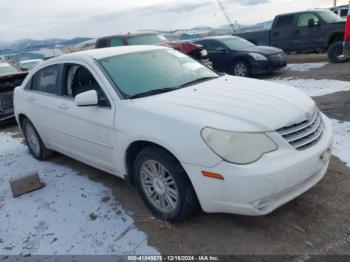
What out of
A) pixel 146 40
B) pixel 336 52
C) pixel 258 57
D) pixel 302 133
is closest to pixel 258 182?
pixel 302 133

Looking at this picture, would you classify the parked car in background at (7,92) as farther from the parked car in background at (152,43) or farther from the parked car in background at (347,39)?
the parked car in background at (347,39)

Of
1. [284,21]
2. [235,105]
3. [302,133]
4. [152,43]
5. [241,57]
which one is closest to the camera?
[302,133]

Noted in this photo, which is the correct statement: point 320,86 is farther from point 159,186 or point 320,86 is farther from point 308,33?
point 159,186

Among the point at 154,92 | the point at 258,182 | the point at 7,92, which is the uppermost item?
the point at 154,92

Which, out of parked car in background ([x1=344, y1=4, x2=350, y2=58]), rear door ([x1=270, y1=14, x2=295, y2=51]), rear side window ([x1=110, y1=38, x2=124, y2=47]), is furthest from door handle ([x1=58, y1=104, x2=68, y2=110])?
rear door ([x1=270, y1=14, x2=295, y2=51])

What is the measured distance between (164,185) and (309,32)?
39.4 ft

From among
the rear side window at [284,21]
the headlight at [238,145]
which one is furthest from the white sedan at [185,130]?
the rear side window at [284,21]

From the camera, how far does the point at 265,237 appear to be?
3145mm

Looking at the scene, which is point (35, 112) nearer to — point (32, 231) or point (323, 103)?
point (32, 231)

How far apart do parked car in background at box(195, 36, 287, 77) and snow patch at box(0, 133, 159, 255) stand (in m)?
7.59

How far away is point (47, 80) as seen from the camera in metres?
5.06

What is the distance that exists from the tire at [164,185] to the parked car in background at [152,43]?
8300 mm

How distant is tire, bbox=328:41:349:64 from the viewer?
40.0ft

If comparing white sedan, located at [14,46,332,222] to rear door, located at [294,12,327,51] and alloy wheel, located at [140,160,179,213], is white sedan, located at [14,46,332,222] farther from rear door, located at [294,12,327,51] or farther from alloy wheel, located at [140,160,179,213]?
rear door, located at [294,12,327,51]
